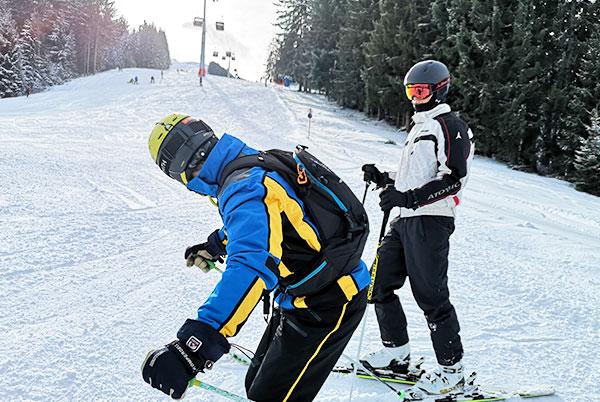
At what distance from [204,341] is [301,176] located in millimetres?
846

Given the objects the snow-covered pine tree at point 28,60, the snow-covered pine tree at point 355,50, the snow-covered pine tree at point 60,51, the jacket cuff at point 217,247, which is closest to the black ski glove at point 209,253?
the jacket cuff at point 217,247

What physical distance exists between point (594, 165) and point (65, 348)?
17723 mm

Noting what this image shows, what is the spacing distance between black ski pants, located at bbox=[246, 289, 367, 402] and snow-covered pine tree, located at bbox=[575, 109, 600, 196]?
1723 cm

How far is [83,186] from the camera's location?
9.18 meters

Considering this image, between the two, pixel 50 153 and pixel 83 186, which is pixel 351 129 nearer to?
pixel 50 153

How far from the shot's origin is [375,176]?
3.76 m

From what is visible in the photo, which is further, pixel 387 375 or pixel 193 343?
pixel 387 375

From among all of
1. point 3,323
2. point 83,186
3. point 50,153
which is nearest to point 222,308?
point 3,323

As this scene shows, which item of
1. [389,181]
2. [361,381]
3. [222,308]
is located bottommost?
[361,381]

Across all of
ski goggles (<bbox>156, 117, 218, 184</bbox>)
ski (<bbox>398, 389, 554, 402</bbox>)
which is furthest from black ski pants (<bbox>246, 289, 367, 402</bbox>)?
ski (<bbox>398, 389, 554, 402</bbox>)

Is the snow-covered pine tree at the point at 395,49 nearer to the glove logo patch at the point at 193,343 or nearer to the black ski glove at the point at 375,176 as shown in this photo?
the black ski glove at the point at 375,176

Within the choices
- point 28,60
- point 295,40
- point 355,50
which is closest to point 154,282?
point 355,50

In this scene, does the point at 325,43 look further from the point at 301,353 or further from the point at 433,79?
the point at 301,353

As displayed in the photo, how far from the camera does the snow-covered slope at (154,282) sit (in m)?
3.54
